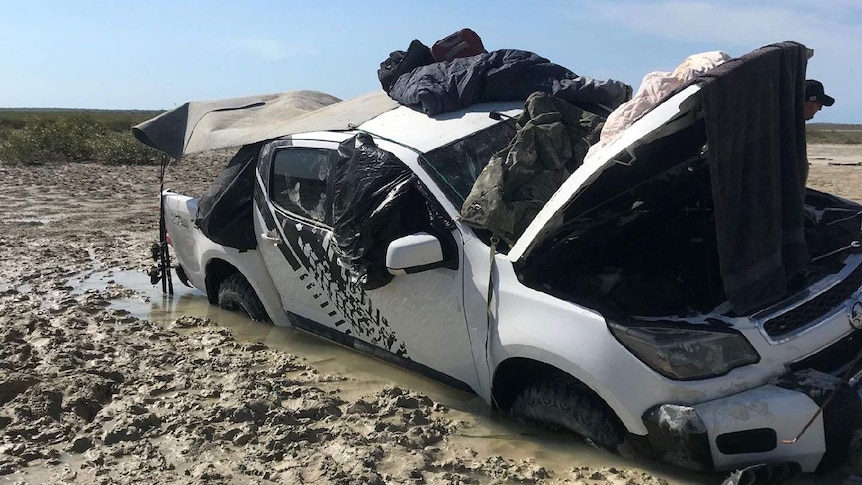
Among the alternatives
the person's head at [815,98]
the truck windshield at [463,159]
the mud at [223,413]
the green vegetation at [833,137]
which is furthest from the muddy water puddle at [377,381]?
the green vegetation at [833,137]

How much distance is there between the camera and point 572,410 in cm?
342

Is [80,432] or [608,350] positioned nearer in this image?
[608,350]

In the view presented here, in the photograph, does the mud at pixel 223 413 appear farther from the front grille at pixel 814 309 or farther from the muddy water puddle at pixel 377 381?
the front grille at pixel 814 309

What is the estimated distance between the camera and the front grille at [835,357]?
321 cm

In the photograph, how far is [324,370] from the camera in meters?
4.84

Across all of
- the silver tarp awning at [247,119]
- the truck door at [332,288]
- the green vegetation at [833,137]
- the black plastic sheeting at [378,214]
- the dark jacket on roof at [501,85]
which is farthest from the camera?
the green vegetation at [833,137]

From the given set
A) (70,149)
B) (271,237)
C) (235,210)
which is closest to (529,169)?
(271,237)

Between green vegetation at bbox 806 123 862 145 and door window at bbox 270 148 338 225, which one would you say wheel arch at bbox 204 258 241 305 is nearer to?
door window at bbox 270 148 338 225

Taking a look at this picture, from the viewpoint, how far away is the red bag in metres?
5.65

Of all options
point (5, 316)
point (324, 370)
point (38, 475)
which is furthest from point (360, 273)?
point (5, 316)

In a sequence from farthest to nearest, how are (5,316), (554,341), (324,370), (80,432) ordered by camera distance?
1. (5,316)
2. (324,370)
3. (80,432)
4. (554,341)

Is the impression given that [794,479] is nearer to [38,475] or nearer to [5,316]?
Result: [38,475]

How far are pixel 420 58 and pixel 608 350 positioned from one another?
10.3 ft

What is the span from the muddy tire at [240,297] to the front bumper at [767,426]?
3357mm
